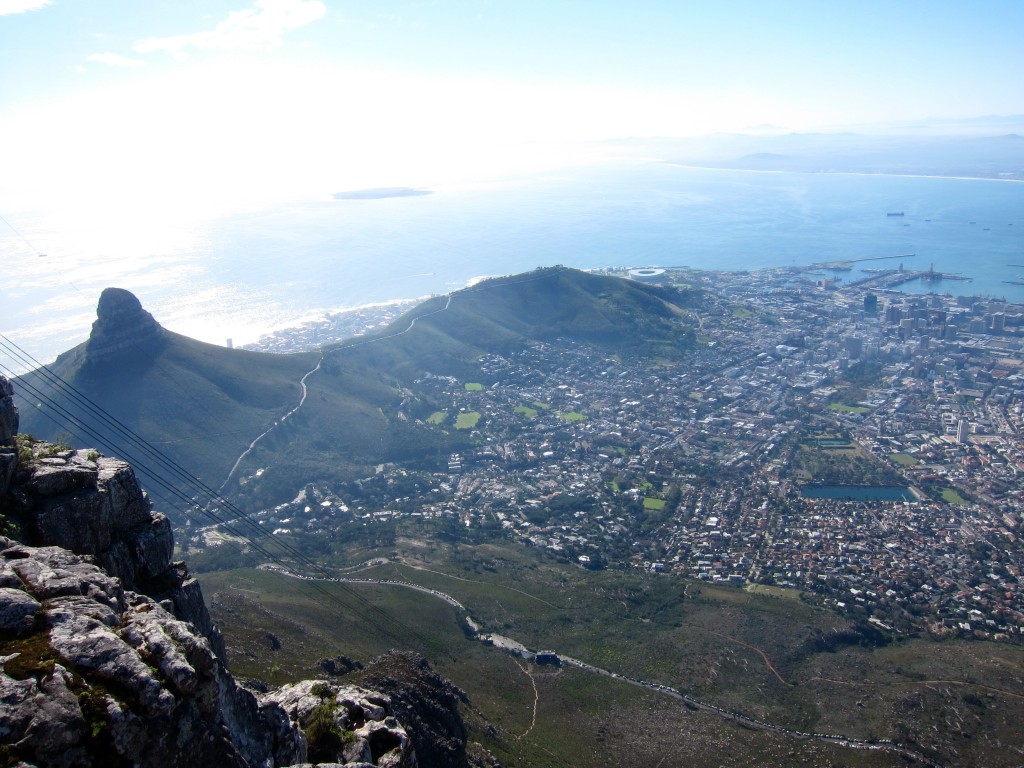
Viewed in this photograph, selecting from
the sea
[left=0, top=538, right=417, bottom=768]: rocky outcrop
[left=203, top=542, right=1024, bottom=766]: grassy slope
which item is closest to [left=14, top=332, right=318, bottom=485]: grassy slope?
[left=203, top=542, right=1024, bottom=766]: grassy slope

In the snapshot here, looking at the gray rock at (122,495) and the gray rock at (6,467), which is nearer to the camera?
the gray rock at (6,467)

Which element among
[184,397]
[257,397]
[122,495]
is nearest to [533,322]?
[257,397]

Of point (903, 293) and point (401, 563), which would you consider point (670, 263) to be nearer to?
point (903, 293)

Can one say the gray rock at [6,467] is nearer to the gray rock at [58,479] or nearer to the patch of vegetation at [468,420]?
the gray rock at [58,479]

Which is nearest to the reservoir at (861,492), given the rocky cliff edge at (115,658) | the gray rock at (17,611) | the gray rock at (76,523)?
the rocky cliff edge at (115,658)

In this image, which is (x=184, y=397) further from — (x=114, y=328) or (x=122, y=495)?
(x=122, y=495)

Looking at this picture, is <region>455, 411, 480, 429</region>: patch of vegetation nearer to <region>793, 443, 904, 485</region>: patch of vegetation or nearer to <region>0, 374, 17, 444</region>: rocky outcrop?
<region>793, 443, 904, 485</region>: patch of vegetation
